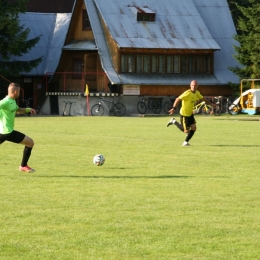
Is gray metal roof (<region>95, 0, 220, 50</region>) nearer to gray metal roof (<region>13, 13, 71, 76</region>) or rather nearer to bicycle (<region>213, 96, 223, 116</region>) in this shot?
bicycle (<region>213, 96, 223, 116</region>)

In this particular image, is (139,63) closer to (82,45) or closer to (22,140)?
(82,45)

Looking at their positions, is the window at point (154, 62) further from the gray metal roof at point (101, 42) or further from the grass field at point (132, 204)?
the grass field at point (132, 204)

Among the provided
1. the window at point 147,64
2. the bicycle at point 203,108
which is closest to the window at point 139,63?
the window at point 147,64

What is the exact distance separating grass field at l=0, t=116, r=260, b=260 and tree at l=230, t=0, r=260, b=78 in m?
33.6

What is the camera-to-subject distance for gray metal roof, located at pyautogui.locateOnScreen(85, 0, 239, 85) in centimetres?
5766

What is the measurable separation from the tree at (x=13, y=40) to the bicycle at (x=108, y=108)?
6546 mm

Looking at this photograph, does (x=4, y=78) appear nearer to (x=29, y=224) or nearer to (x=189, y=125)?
(x=189, y=125)

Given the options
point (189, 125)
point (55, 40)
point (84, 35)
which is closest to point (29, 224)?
point (189, 125)

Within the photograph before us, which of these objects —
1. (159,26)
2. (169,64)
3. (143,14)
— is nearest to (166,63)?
(169,64)

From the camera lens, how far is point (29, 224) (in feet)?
35.8

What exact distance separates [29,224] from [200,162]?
9201mm

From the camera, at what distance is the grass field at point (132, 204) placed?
9.52 m

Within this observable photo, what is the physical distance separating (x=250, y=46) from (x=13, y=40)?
51.0ft

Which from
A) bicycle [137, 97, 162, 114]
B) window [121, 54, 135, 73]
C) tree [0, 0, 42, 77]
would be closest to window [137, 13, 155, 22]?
window [121, 54, 135, 73]
